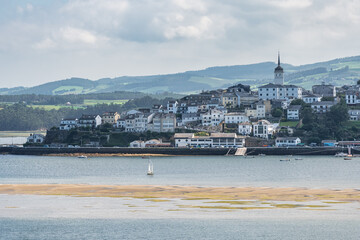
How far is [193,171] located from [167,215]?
39773mm

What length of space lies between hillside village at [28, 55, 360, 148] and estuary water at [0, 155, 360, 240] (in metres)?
41.0

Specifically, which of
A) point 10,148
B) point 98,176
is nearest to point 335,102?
point 10,148

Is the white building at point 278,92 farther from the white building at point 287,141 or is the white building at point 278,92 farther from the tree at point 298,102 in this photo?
the white building at point 287,141

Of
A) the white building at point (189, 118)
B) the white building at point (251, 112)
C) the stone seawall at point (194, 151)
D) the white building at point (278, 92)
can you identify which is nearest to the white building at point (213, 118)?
the white building at point (189, 118)

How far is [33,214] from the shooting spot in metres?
58.9

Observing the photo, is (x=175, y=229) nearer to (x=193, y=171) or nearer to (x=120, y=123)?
(x=193, y=171)

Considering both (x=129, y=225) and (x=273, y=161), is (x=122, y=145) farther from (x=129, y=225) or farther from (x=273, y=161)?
(x=129, y=225)

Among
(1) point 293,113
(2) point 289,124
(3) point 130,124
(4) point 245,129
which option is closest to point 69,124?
(3) point 130,124

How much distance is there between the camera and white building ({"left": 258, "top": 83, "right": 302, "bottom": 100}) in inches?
6432

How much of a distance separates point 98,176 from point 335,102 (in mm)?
74774

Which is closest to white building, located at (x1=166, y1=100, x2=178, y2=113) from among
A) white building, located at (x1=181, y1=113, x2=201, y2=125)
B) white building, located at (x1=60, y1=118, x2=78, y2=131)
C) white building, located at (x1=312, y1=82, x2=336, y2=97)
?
white building, located at (x1=181, y1=113, x2=201, y2=125)

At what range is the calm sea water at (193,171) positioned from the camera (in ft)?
272

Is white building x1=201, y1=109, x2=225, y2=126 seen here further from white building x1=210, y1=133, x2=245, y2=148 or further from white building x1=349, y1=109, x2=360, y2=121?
white building x1=349, y1=109, x2=360, y2=121

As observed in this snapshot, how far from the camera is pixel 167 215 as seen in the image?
58.0 m
